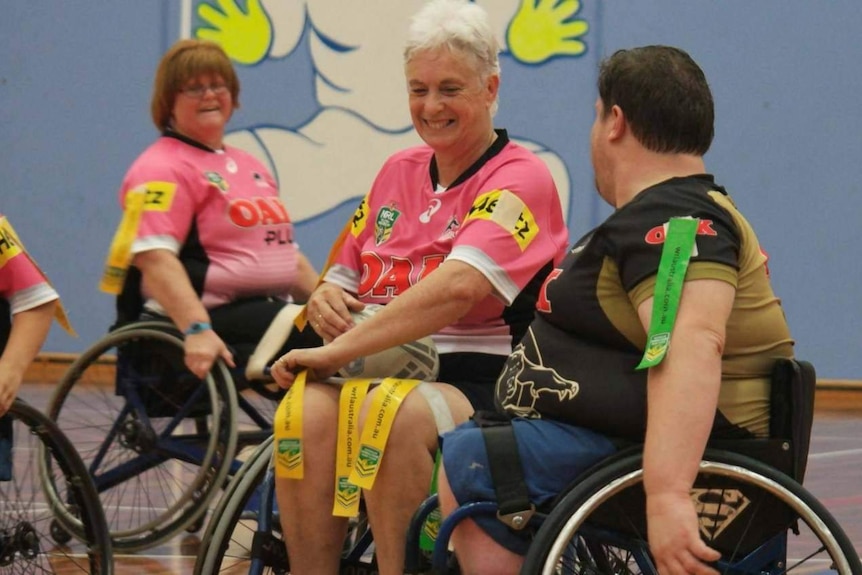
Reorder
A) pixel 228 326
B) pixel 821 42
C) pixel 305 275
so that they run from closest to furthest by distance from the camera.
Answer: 1. pixel 228 326
2. pixel 305 275
3. pixel 821 42

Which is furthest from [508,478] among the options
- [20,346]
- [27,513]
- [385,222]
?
[27,513]

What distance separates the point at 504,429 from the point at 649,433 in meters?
0.27

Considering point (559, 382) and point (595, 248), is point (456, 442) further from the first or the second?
point (595, 248)

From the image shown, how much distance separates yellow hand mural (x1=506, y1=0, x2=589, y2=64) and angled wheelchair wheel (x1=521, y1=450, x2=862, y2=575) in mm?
4644

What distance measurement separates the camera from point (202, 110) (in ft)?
12.8

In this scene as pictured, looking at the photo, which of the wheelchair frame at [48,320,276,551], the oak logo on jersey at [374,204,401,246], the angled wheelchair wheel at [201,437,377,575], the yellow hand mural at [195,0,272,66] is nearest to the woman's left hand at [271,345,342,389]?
the angled wheelchair wheel at [201,437,377,575]

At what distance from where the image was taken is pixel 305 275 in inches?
156

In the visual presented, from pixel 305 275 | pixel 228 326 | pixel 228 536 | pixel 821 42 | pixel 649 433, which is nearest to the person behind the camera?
pixel 649 433

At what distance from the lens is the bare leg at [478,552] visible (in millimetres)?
2033

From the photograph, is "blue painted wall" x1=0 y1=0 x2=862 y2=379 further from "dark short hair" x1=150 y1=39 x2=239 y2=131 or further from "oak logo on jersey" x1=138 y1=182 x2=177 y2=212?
"oak logo on jersey" x1=138 y1=182 x2=177 y2=212

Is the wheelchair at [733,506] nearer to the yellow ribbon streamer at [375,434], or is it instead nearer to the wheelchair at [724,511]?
the wheelchair at [724,511]

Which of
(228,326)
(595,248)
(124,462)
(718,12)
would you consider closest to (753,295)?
(595,248)

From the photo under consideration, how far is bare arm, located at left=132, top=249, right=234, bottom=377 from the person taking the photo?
3.55 meters

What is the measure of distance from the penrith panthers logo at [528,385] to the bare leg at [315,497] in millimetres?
385
